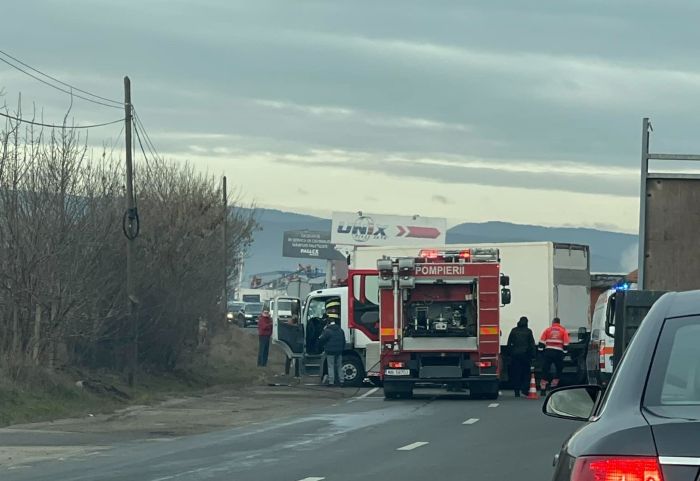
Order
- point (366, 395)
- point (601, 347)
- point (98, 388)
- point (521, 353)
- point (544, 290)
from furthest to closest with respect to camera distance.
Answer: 1. point (544, 290)
2. point (366, 395)
3. point (521, 353)
4. point (98, 388)
5. point (601, 347)

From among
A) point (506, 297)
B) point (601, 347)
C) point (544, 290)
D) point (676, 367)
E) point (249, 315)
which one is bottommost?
point (676, 367)

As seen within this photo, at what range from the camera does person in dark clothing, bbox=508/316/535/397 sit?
28.1 metres

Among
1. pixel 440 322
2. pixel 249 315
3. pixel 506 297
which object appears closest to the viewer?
pixel 440 322

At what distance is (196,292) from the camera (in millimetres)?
32500

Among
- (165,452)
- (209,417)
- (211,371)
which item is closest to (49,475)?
(165,452)

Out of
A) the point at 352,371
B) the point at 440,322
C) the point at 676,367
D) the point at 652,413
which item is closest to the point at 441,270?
the point at 440,322

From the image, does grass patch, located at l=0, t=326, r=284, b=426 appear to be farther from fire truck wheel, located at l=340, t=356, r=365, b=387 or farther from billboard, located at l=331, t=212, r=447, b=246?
billboard, located at l=331, t=212, r=447, b=246

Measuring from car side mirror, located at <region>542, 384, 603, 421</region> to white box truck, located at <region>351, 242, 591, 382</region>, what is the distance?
22949mm

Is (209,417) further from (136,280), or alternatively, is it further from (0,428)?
(136,280)

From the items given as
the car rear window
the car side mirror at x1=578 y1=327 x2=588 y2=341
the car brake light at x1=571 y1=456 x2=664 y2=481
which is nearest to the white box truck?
the car side mirror at x1=578 y1=327 x2=588 y2=341

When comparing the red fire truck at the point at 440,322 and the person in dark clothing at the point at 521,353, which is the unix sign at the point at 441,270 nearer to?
the red fire truck at the point at 440,322

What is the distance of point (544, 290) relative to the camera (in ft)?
98.5

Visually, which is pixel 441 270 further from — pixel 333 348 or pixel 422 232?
pixel 422 232

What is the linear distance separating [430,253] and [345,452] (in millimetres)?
12553
